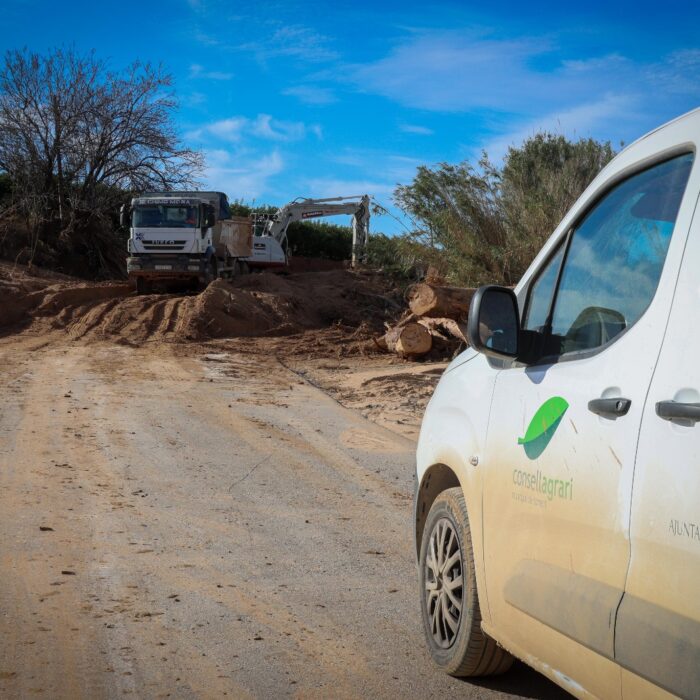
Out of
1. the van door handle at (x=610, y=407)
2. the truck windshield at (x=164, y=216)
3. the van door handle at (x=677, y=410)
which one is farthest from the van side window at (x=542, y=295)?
the truck windshield at (x=164, y=216)

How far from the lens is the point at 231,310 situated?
927 inches

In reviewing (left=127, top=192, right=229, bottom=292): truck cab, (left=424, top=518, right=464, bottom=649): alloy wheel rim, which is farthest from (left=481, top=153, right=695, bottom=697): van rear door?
(left=127, top=192, right=229, bottom=292): truck cab

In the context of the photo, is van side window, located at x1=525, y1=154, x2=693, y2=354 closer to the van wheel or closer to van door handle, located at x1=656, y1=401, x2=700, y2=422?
van door handle, located at x1=656, y1=401, x2=700, y2=422

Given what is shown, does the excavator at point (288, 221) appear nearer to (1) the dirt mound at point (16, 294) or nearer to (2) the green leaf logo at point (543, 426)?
(1) the dirt mound at point (16, 294)

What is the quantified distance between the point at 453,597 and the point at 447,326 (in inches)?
554

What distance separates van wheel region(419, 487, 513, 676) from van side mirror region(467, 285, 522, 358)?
715 millimetres

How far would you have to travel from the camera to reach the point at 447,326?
57.8ft

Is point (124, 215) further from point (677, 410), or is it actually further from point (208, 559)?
point (677, 410)

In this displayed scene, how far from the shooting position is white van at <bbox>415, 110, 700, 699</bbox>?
2.21 metres

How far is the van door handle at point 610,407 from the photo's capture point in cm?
244

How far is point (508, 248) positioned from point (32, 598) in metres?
15.3

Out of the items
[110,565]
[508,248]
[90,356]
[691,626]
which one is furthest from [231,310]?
[691,626]

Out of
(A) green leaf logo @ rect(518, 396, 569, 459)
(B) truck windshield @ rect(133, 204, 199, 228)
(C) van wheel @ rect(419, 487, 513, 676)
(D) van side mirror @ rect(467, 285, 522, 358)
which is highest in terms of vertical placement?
(B) truck windshield @ rect(133, 204, 199, 228)

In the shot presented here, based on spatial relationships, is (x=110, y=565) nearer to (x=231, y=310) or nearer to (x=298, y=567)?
(x=298, y=567)
